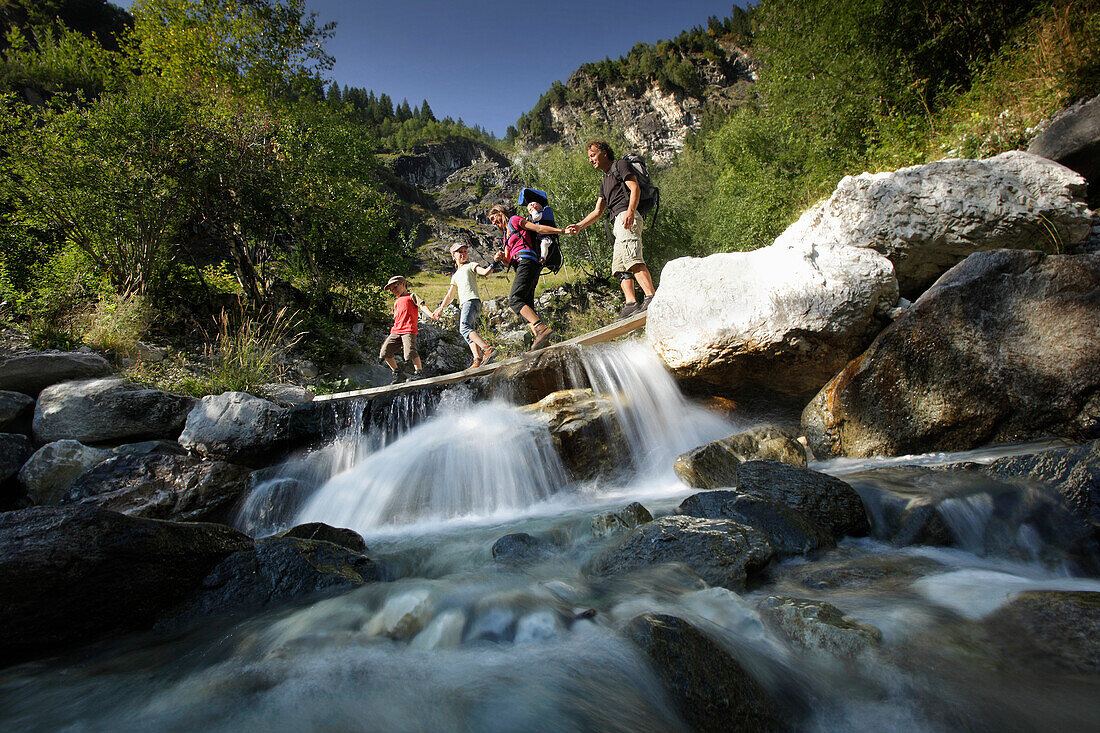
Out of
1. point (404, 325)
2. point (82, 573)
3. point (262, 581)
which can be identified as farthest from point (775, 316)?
point (404, 325)

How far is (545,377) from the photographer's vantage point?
24.6 feet

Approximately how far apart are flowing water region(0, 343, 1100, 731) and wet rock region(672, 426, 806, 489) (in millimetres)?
1346

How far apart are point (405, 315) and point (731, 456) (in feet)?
24.5

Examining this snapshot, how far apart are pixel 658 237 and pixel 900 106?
71.9 feet

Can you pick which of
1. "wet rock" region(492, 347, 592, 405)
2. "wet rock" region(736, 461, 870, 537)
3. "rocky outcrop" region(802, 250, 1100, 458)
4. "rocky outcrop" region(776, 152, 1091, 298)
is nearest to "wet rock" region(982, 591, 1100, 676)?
"wet rock" region(736, 461, 870, 537)

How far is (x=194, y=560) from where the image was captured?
3.13m

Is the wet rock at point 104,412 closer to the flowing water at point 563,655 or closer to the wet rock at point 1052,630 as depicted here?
the flowing water at point 563,655

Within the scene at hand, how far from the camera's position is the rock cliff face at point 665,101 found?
4464 inches

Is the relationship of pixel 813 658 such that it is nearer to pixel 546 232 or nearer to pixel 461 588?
pixel 461 588

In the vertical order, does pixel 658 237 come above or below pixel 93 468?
above

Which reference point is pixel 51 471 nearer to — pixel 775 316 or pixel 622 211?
pixel 622 211

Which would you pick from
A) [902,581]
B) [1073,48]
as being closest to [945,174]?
[1073,48]

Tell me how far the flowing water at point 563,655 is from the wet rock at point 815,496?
0.16m

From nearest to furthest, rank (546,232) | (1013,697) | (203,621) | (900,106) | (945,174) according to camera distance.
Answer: (1013,697)
(203,621)
(945,174)
(546,232)
(900,106)
